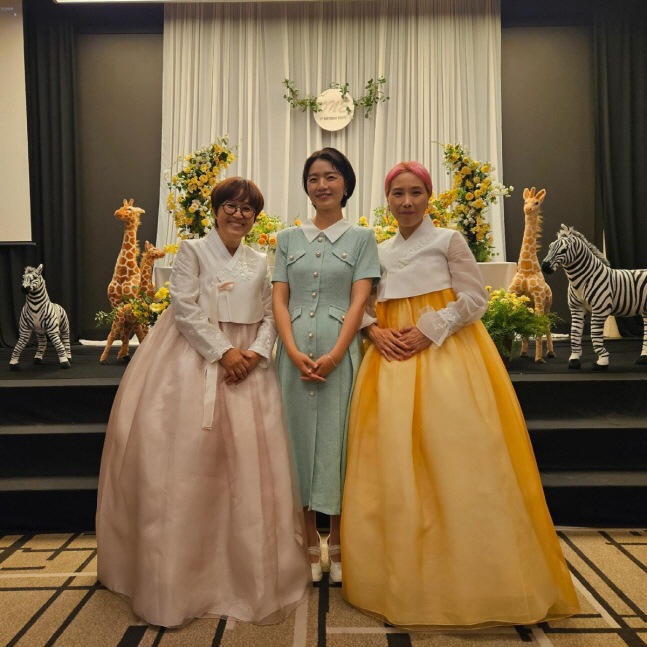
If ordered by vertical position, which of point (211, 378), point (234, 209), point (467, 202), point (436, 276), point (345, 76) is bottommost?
point (211, 378)

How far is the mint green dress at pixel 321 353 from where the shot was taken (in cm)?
215

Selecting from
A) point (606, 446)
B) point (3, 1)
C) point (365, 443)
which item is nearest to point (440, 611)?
point (365, 443)

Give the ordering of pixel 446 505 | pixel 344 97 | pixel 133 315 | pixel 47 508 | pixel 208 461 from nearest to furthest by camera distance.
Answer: pixel 446 505, pixel 208 461, pixel 47 508, pixel 133 315, pixel 344 97

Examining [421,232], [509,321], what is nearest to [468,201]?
[509,321]

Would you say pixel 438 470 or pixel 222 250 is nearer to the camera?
pixel 438 470

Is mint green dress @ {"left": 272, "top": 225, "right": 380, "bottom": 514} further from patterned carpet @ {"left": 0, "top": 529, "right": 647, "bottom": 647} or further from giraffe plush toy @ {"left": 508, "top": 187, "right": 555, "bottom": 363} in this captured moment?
giraffe plush toy @ {"left": 508, "top": 187, "right": 555, "bottom": 363}

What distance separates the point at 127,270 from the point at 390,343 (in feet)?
8.58

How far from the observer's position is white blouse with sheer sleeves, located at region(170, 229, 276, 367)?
217 cm

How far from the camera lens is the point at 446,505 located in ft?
6.38

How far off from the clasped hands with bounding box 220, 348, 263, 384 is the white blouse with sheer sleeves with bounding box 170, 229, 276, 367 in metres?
0.02

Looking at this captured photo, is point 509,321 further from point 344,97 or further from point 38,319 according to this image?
point 344,97

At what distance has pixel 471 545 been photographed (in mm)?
1914

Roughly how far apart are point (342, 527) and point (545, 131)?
544cm

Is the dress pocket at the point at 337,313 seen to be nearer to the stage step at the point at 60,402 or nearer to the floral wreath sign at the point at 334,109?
the stage step at the point at 60,402
